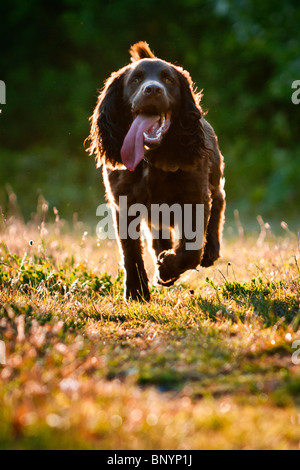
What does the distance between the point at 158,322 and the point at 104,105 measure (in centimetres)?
168

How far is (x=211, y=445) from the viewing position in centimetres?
170

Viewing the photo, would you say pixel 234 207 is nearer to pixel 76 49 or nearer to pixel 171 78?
pixel 76 49

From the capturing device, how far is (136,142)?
3611 mm

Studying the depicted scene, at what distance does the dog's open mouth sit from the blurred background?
865cm

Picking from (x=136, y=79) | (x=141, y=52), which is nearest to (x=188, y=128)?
(x=136, y=79)

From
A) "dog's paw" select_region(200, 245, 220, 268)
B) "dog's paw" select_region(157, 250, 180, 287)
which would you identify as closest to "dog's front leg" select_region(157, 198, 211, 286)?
"dog's paw" select_region(157, 250, 180, 287)

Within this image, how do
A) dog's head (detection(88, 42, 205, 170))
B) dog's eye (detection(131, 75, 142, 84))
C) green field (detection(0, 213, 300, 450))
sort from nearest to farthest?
green field (detection(0, 213, 300, 450))
dog's head (detection(88, 42, 205, 170))
dog's eye (detection(131, 75, 142, 84))

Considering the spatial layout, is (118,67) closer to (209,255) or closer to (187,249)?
(209,255)

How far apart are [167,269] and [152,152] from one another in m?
0.79

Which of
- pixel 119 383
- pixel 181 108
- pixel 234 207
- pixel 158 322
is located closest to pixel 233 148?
pixel 234 207

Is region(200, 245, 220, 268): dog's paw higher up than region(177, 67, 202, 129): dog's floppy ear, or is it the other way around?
region(177, 67, 202, 129): dog's floppy ear

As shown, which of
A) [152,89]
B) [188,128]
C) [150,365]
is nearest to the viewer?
[150,365]

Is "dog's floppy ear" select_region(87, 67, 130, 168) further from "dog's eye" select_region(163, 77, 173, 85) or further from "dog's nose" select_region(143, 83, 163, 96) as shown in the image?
"dog's nose" select_region(143, 83, 163, 96)

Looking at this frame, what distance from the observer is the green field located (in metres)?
1.75
